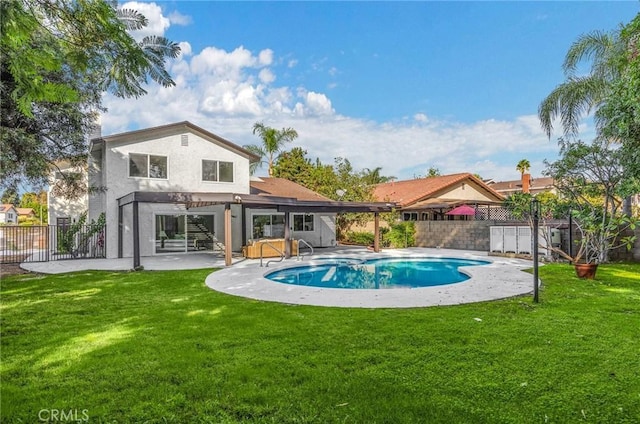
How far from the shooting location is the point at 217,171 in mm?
20109

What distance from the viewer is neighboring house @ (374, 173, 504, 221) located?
82.9 ft

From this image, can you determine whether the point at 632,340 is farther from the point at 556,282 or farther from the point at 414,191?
the point at 414,191

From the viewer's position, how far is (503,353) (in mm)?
4980

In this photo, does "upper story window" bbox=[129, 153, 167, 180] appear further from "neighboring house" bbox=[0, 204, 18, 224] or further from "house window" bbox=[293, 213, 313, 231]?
"neighboring house" bbox=[0, 204, 18, 224]

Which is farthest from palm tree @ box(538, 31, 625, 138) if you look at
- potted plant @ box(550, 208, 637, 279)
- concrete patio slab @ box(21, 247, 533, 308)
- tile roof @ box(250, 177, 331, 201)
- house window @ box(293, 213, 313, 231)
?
house window @ box(293, 213, 313, 231)

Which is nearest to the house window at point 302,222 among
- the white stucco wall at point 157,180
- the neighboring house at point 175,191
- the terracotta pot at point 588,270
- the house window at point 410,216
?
the neighboring house at point 175,191

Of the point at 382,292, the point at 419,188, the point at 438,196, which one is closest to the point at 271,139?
the point at 419,188

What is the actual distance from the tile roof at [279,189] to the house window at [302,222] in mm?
1283

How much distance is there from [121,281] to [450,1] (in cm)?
1571

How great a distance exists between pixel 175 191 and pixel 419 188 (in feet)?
58.5

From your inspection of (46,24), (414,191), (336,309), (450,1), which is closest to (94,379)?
(46,24)

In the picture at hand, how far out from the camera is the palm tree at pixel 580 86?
16047 millimetres

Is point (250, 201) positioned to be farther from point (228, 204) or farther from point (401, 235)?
point (401, 235)

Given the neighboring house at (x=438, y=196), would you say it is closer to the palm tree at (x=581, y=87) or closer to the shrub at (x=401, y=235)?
the shrub at (x=401, y=235)
